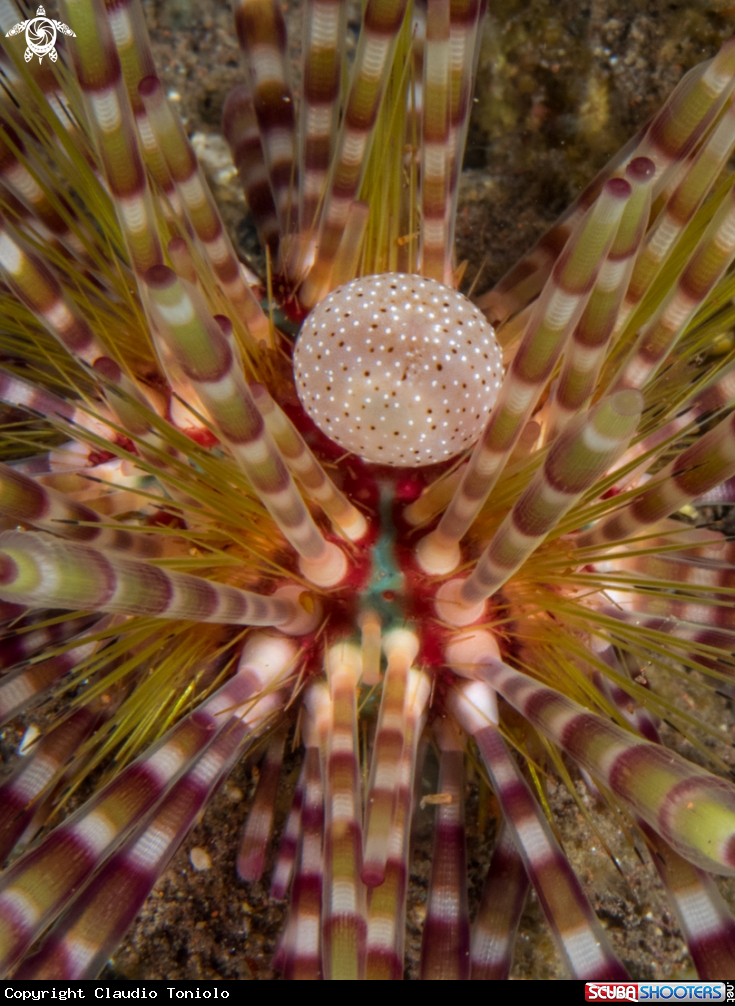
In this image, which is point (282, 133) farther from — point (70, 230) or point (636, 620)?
point (636, 620)

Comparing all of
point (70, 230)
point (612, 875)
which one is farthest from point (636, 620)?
point (70, 230)

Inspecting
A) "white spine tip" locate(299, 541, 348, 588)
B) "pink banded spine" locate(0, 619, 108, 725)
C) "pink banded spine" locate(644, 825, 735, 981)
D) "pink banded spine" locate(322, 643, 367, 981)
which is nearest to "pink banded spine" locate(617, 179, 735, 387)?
"white spine tip" locate(299, 541, 348, 588)

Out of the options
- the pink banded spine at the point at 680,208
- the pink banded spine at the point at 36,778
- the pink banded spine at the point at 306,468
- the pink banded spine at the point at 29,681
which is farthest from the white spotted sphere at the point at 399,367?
the pink banded spine at the point at 36,778

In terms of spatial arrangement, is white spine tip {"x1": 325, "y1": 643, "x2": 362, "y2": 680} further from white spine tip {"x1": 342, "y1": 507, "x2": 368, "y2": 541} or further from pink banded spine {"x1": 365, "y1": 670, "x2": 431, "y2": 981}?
white spine tip {"x1": 342, "y1": 507, "x2": 368, "y2": 541}

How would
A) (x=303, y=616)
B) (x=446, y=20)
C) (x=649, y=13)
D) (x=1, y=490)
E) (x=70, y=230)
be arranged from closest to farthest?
(x=1, y=490)
(x=446, y=20)
(x=303, y=616)
(x=70, y=230)
(x=649, y=13)

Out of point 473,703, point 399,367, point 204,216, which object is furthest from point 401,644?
point 204,216
